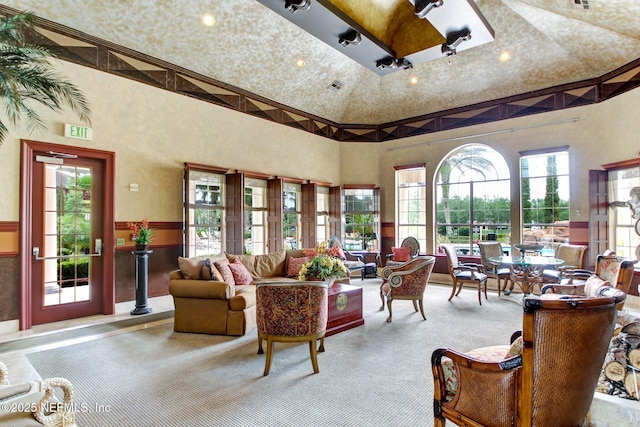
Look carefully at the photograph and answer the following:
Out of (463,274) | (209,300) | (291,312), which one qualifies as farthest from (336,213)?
(291,312)

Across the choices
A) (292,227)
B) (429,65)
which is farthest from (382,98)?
(292,227)

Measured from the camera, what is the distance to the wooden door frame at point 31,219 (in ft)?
14.5

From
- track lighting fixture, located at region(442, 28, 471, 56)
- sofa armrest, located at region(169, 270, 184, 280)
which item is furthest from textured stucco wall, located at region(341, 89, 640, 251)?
sofa armrest, located at region(169, 270, 184, 280)

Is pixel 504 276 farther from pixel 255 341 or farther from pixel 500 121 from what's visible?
pixel 255 341

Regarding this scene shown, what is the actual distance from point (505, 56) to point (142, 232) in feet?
23.1

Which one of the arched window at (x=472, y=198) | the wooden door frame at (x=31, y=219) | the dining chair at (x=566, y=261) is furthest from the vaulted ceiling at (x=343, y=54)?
the dining chair at (x=566, y=261)

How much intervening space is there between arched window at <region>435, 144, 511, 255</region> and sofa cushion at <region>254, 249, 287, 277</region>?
429 centimetres

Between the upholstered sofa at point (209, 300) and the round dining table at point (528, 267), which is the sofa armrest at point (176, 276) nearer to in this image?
the upholstered sofa at point (209, 300)

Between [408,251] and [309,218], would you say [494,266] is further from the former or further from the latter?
[309,218]

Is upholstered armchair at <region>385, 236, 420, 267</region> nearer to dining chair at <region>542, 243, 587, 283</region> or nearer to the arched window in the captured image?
the arched window

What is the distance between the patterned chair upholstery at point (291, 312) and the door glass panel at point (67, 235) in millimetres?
3418

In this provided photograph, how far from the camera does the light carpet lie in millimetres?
2449

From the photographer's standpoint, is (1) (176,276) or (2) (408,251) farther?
(2) (408,251)

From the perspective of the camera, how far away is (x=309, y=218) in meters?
8.16
